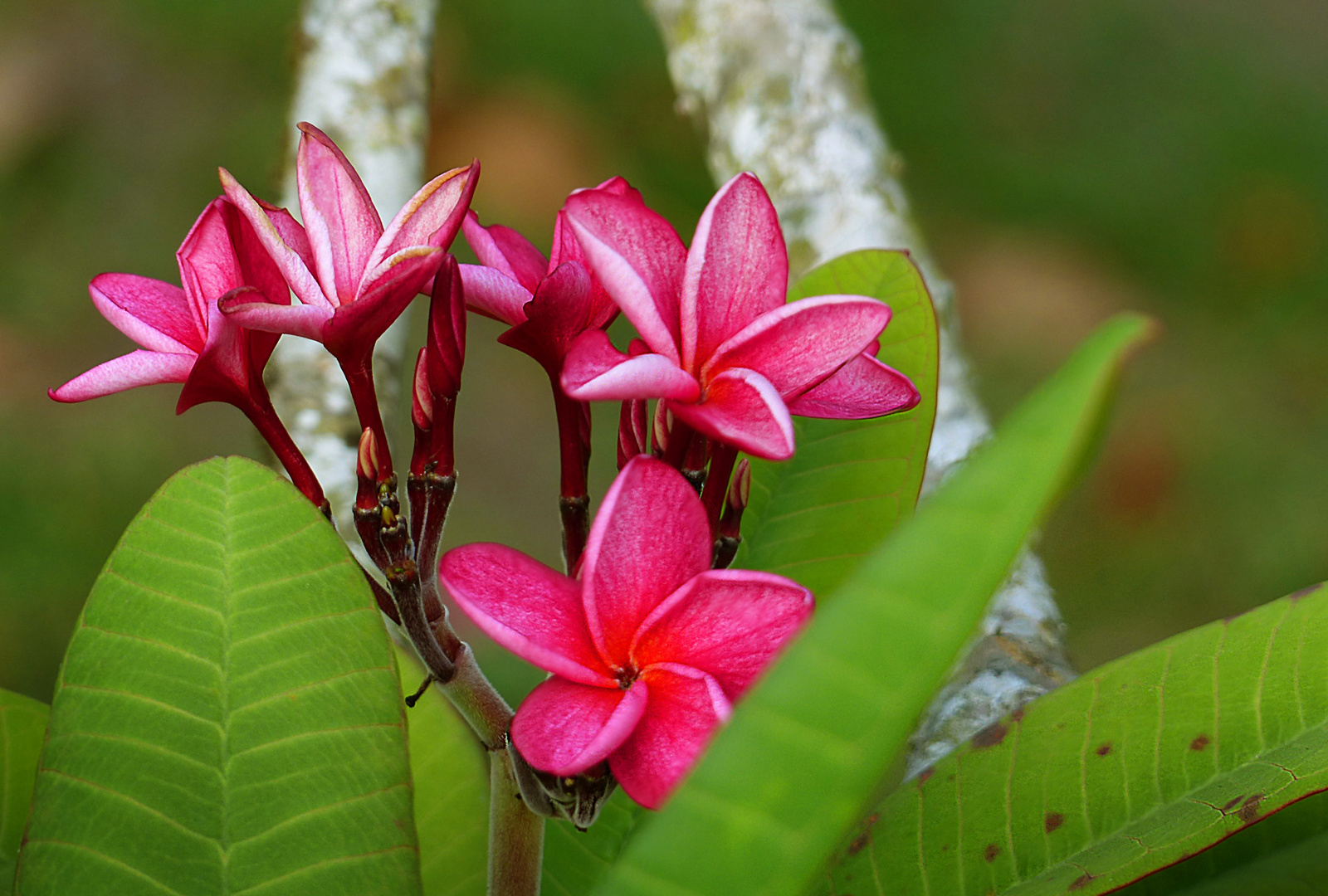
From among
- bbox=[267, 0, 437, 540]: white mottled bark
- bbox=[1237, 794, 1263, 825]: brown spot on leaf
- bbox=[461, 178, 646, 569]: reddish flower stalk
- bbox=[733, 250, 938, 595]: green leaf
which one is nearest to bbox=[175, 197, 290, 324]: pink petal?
bbox=[461, 178, 646, 569]: reddish flower stalk

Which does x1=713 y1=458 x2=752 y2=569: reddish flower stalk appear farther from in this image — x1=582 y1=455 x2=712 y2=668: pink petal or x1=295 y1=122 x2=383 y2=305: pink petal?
x1=295 y1=122 x2=383 y2=305: pink petal

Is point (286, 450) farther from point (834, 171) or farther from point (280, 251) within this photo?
point (834, 171)

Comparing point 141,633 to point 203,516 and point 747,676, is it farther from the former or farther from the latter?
point 747,676

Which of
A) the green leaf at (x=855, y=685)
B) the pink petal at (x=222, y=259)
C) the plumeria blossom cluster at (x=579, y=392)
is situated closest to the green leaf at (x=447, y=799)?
the plumeria blossom cluster at (x=579, y=392)

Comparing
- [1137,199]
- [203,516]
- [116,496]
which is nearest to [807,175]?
[203,516]

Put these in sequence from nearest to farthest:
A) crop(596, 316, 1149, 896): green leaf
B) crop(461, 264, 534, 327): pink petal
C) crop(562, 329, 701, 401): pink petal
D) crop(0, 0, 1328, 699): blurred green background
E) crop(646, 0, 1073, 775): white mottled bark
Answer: crop(596, 316, 1149, 896): green leaf < crop(562, 329, 701, 401): pink petal < crop(461, 264, 534, 327): pink petal < crop(646, 0, 1073, 775): white mottled bark < crop(0, 0, 1328, 699): blurred green background

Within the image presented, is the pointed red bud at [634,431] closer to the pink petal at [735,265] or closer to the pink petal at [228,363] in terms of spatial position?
the pink petal at [735,265]
